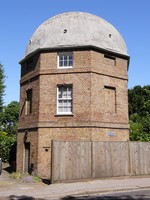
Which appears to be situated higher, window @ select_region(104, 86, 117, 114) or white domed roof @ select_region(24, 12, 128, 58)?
white domed roof @ select_region(24, 12, 128, 58)

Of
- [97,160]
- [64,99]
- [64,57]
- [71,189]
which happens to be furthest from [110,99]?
[71,189]

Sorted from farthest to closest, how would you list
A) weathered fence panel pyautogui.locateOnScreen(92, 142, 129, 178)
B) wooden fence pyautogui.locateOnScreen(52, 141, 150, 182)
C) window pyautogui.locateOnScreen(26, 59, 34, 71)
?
window pyautogui.locateOnScreen(26, 59, 34, 71) → weathered fence panel pyautogui.locateOnScreen(92, 142, 129, 178) → wooden fence pyautogui.locateOnScreen(52, 141, 150, 182)

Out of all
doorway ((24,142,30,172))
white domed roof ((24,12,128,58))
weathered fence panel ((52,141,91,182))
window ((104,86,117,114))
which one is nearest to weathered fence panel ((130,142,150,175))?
weathered fence panel ((52,141,91,182))

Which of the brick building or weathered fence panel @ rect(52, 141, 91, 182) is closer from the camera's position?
weathered fence panel @ rect(52, 141, 91, 182)

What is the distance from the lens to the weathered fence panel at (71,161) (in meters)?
14.2

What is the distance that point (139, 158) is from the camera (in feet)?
53.6

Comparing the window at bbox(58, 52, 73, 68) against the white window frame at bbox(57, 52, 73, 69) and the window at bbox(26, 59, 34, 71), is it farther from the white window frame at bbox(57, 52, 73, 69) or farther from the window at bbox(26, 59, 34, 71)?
the window at bbox(26, 59, 34, 71)

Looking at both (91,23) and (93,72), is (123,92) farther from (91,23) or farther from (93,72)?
(91,23)

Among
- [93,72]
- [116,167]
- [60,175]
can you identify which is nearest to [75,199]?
[60,175]

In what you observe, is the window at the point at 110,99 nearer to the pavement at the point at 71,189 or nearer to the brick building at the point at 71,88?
the brick building at the point at 71,88

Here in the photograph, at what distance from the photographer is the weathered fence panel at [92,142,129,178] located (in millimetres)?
15148

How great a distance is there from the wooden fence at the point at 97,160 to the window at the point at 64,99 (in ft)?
13.8

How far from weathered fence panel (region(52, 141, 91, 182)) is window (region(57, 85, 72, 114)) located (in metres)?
4.23

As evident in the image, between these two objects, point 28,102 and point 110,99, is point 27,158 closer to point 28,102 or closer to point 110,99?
point 28,102
